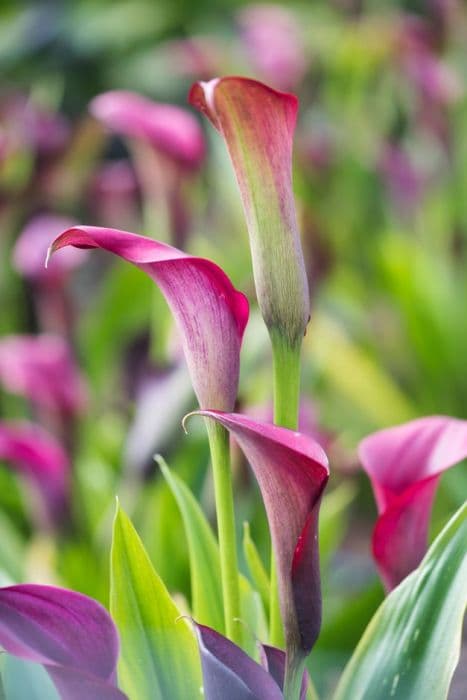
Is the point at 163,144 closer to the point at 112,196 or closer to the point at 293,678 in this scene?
the point at 112,196

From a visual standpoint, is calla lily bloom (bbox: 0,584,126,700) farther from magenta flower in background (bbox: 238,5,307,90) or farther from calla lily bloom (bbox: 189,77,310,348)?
magenta flower in background (bbox: 238,5,307,90)

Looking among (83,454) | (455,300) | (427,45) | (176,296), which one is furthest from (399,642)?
(427,45)

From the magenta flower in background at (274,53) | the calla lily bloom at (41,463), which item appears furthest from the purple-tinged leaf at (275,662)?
the magenta flower in background at (274,53)

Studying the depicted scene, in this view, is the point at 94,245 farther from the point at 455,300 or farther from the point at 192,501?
the point at 455,300

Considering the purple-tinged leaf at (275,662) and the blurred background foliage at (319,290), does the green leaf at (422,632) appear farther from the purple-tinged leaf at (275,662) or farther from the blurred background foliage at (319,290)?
the blurred background foliage at (319,290)

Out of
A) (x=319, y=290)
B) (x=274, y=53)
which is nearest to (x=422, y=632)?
(x=319, y=290)

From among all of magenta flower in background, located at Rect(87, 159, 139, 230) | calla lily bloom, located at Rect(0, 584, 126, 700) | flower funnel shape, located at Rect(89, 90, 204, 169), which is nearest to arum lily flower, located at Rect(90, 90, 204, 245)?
flower funnel shape, located at Rect(89, 90, 204, 169)
